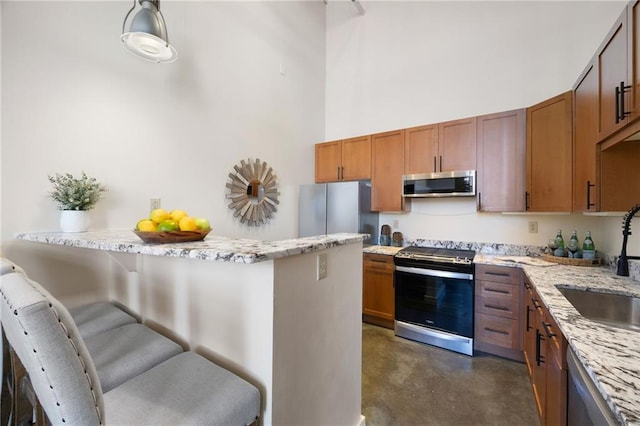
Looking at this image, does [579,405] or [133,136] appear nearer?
[579,405]

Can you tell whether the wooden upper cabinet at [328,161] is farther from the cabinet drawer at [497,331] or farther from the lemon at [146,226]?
the lemon at [146,226]

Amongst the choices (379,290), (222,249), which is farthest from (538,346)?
(222,249)

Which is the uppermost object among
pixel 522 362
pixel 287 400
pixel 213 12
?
pixel 213 12

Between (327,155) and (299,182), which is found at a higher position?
(327,155)

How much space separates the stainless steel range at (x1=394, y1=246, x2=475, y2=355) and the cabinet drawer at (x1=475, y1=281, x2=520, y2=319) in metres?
0.08

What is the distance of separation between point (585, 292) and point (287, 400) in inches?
71.2

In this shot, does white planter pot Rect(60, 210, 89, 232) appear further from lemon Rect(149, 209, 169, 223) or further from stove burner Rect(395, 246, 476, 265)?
stove burner Rect(395, 246, 476, 265)

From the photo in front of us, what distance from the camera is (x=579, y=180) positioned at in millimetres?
2041

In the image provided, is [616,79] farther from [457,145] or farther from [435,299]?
[435,299]

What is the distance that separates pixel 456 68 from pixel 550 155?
64.4 inches

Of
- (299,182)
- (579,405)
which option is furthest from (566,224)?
(299,182)

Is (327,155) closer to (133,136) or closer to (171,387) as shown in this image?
(133,136)

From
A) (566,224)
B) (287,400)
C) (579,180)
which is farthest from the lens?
(566,224)

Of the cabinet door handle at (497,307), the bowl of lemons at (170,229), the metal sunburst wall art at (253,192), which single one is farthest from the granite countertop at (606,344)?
the metal sunburst wall art at (253,192)
